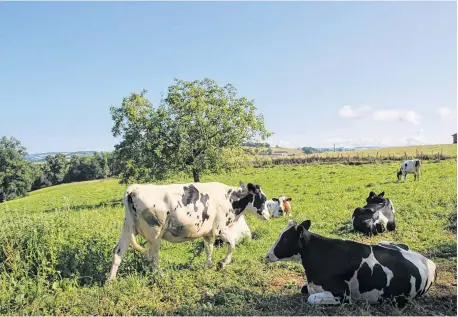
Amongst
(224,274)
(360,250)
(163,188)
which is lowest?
(224,274)

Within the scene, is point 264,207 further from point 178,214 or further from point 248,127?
point 248,127

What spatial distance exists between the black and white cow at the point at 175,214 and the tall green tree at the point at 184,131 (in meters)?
15.0

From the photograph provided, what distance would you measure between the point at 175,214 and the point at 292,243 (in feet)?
8.86

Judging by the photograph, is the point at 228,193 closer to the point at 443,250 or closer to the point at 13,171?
the point at 443,250

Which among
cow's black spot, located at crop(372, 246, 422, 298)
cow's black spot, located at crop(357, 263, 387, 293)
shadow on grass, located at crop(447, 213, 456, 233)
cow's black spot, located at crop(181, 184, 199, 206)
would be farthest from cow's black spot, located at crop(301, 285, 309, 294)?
shadow on grass, located at crop(447, 213, 456, 233)

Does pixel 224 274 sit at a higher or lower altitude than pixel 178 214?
lower

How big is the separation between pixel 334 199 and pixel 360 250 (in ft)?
46.5

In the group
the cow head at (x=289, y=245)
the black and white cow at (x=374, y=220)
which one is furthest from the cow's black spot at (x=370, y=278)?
the black and white cow at (x=374, y=220)

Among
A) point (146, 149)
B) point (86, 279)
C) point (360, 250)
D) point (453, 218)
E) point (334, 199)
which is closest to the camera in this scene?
point (360, 250)

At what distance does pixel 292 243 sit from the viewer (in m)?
7.06

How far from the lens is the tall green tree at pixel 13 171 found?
6491cm

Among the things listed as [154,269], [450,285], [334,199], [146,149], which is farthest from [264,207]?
[146,149]

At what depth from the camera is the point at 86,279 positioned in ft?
25.3

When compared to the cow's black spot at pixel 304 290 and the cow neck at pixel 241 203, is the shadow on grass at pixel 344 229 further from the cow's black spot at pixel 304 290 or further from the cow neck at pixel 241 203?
the cow's black spot at pixel 304 290
